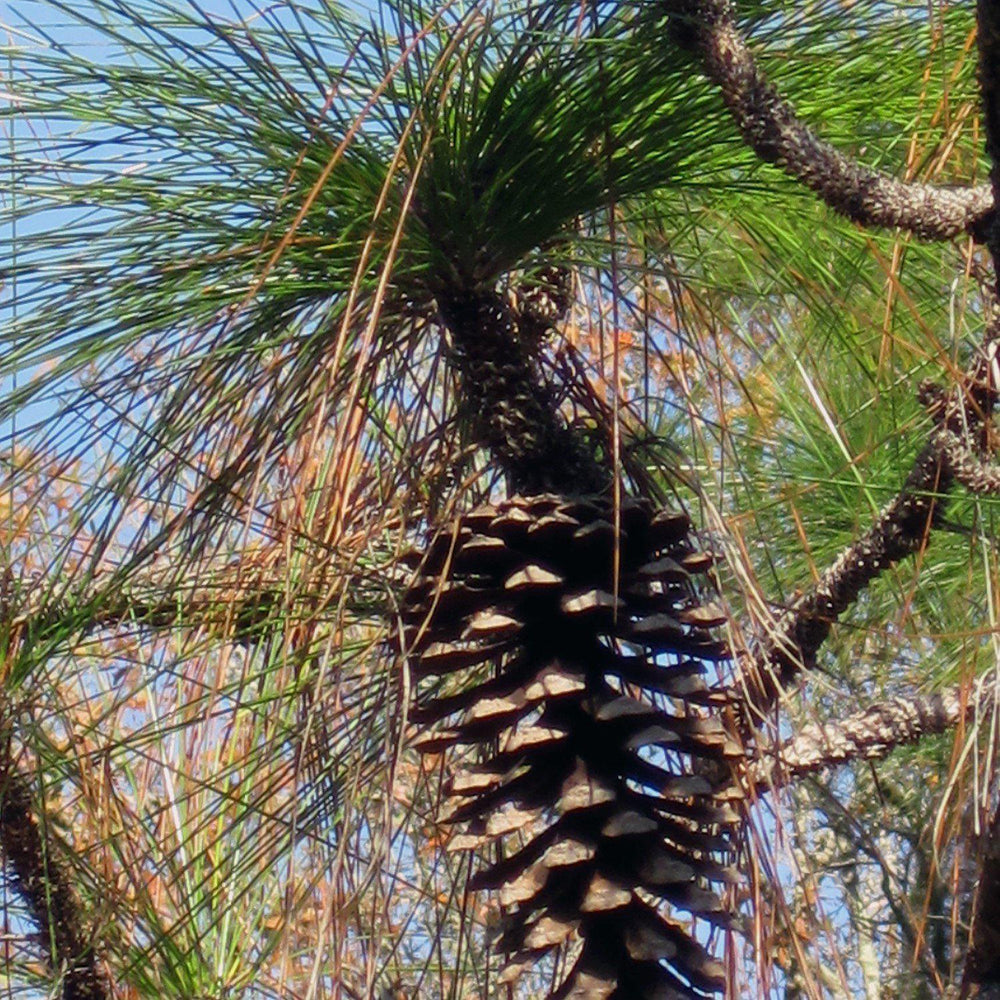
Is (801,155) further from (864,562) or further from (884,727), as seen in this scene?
(884,727)

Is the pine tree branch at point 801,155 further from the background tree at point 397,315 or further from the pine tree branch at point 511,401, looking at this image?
the pine tree branch at point 511,401

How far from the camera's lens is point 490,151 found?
2.88ft

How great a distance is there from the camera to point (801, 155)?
0.79m

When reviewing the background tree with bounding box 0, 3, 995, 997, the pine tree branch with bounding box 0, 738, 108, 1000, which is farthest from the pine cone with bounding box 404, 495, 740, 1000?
the pine tree branch with bounding box 0, 738, 108, 1000

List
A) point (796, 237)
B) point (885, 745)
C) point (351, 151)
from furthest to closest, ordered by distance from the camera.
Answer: point (885, 745), point (796, 237), point (351, 151)

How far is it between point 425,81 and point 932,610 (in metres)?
1.02

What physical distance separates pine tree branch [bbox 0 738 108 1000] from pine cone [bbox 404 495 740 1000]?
0.39m

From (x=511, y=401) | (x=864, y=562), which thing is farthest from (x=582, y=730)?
(x=864, y=562)

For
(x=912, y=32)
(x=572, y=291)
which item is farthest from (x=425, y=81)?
(x=912, y=32)

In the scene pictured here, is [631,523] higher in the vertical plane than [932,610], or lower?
lower

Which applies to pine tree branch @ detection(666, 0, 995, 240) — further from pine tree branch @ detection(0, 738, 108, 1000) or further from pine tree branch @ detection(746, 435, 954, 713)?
pine tree branch @ detection(0, 738, 108, 1000)

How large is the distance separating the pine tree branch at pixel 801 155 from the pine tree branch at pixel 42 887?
2.30 ft

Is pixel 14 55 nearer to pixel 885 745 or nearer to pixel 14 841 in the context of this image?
pixel 14 841

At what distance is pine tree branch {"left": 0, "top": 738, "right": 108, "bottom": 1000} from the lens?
112cm
